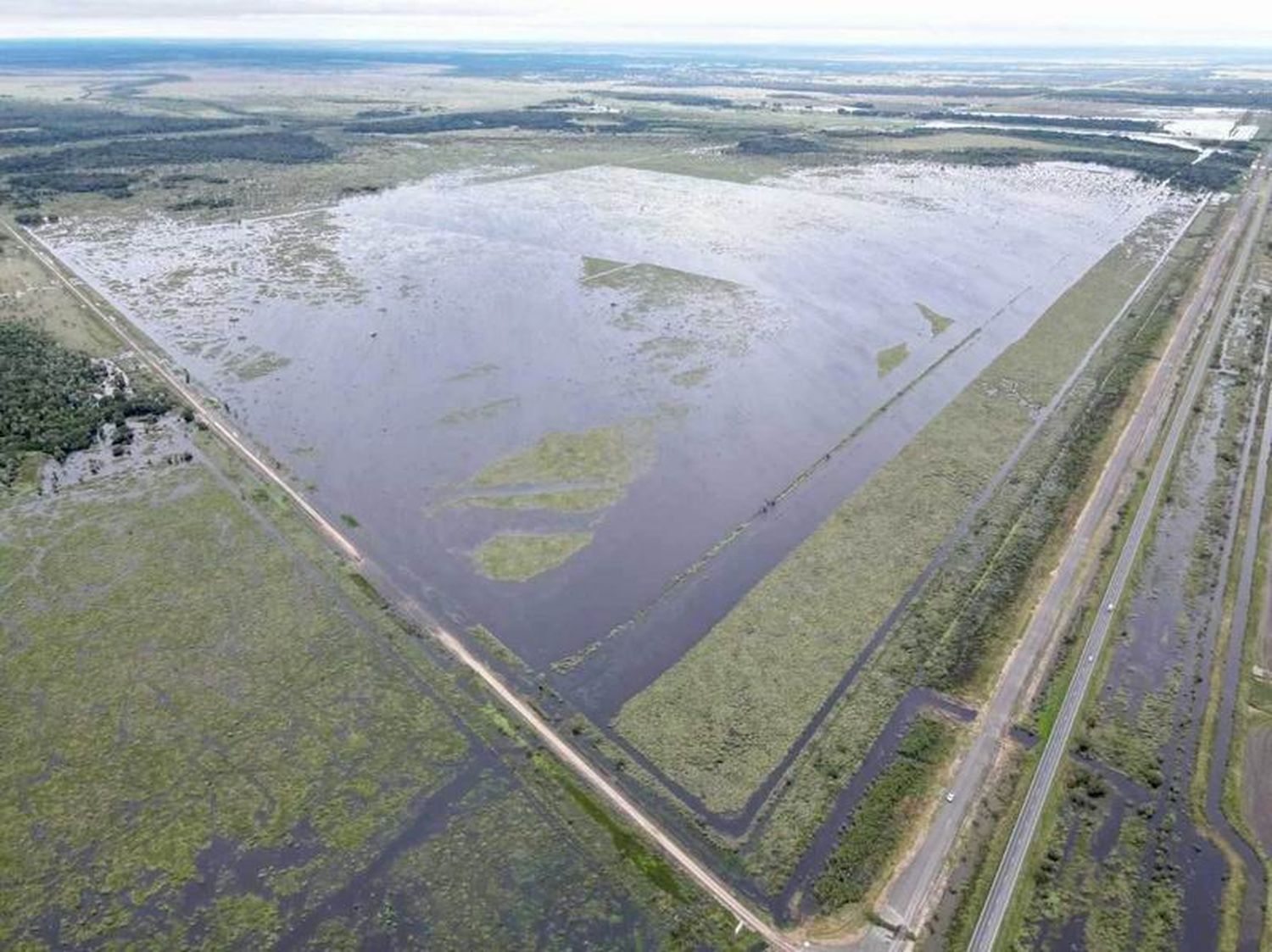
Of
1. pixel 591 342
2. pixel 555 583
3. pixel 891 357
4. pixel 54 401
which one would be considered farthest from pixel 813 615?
pixel 54 401

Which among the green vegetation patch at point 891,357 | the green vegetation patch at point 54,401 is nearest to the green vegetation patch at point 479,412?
the green vegetation patch at point 54,401

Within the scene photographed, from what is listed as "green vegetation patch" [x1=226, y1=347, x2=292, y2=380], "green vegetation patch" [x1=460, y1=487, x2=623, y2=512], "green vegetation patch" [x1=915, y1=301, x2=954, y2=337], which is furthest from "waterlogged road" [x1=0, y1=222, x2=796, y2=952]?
"green vegetation patch" [x1=915, y1=301, x2=954, y2=337]

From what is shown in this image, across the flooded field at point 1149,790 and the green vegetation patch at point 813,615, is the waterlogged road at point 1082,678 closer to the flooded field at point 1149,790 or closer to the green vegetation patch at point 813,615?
the flooded field at point 1149,790

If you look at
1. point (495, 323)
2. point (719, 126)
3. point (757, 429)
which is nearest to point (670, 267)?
point (495, 323)

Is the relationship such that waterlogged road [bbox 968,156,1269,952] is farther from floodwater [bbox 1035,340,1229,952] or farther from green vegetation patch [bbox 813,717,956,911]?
green vegetation patch [bbox 813,717,956,911]

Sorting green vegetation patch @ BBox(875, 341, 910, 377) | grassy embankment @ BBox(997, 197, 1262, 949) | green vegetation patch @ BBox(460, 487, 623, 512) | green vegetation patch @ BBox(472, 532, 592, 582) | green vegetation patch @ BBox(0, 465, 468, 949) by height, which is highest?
green vegetation patch @ BBox(875, 341, 910, 377)
